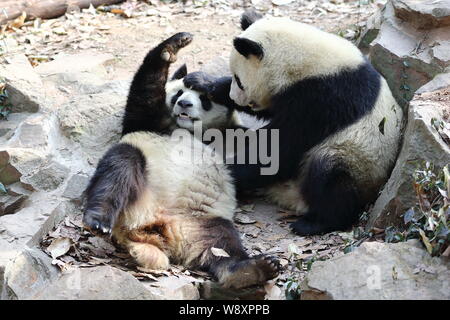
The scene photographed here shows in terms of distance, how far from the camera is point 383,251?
4082 millimetres

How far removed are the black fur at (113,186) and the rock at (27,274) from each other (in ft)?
1.45

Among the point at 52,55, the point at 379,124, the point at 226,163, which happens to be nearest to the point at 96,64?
the point at 52,55

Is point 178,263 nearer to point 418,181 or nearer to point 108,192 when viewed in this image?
point 108,192

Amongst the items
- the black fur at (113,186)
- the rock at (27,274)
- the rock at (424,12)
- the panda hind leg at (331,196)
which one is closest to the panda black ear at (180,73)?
the black fur at (113,186)

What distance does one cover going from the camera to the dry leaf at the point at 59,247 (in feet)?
15.6

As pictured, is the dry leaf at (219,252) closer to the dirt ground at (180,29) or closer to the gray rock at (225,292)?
the gray rock at (225,292)

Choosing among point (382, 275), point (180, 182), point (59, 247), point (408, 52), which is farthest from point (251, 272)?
point (408, 52)

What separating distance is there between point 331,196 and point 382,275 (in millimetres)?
1530

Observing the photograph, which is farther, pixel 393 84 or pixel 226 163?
pixel 393 84

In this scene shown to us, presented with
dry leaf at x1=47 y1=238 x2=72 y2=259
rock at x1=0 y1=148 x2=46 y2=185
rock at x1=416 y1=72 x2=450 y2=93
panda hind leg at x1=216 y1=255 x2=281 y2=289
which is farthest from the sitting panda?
rock at x1=416 y1=72 x2=450 y2=93

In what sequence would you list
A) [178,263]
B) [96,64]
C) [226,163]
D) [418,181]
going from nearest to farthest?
[418,181]
[178,263]
[226,163]
[96,64]

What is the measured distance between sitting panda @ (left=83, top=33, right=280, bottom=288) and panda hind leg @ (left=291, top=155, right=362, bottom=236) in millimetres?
765

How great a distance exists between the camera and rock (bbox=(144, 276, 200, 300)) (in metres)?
4.28
